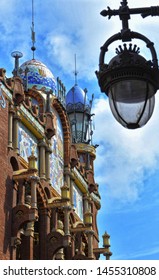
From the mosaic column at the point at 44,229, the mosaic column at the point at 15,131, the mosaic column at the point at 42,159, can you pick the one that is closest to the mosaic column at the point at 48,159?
the mosaic column at the point at 42,159

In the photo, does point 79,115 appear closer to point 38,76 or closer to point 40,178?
point 38,76

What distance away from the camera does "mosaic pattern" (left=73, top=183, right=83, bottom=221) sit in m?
29.0

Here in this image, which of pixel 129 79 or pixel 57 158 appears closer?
pixel 129 79

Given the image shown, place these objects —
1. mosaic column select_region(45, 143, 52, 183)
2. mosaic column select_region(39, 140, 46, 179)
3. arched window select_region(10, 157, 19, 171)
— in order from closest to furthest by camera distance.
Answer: arched window select_region(10, 157, 19, 171) → mosaic column select_region(39, 140, 46, 179) → mosaic column select_region(45, 143, 52, 183)

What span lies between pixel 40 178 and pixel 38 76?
6355 mm

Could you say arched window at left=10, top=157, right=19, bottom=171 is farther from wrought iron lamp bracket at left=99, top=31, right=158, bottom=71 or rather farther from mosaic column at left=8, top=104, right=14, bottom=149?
wrought iron lamp bracket at left=99, top=31, right=158, bottom=71

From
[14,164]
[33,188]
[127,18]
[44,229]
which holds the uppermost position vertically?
[14,164]

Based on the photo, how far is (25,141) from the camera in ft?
79.2

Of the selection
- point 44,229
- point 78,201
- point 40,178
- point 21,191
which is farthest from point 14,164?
point 78,201

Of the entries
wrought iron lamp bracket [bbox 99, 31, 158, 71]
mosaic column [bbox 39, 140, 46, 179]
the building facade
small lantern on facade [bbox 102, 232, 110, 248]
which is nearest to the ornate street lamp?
wrought iron lamp bracket [bbox 99, 31, 158, 71]

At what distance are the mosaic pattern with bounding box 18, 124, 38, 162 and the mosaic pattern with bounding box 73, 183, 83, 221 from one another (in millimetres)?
4950

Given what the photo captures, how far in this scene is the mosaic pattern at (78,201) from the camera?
29.0 metres
